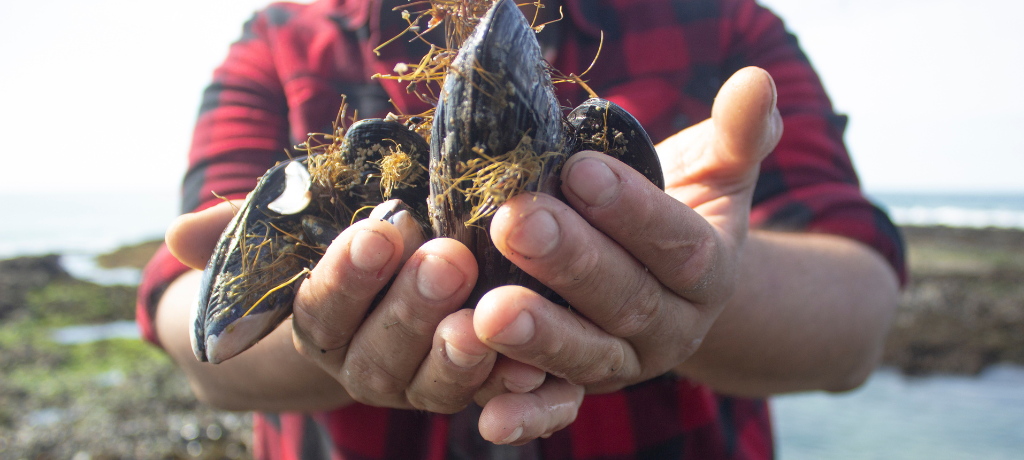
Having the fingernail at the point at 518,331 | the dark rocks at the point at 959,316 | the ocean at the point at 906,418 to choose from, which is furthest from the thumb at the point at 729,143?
the dark rocks at the point at 959,316

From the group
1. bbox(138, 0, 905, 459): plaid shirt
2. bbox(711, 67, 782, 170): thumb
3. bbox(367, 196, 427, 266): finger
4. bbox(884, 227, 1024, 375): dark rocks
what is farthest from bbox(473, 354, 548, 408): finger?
bbox(884, 227, 1024, 375): dark rocks

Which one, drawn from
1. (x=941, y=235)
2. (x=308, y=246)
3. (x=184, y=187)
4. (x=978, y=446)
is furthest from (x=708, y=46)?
(x=941, y=235)

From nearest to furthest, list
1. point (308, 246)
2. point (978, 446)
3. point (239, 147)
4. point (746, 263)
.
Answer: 1. point (308, 246)
2. point (746, 263)
3. point (239, 147)
4. point (978, 446)

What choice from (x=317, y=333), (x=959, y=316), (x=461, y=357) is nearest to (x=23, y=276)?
(x=317, y=333)

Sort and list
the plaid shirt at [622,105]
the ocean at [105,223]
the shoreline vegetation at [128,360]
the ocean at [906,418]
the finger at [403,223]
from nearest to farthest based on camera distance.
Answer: the finger at [403,223] < the plaid shirt at [622,105] < the shoreline vegetation at [128,360] < the ocean at [906,418] < the ocean at [105,223]

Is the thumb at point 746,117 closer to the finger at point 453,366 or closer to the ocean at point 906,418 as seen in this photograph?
the finger at point 453,366

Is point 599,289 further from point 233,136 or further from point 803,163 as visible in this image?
point 233,136

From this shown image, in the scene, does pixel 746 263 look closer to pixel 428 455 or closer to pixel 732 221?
pixel 732 221
